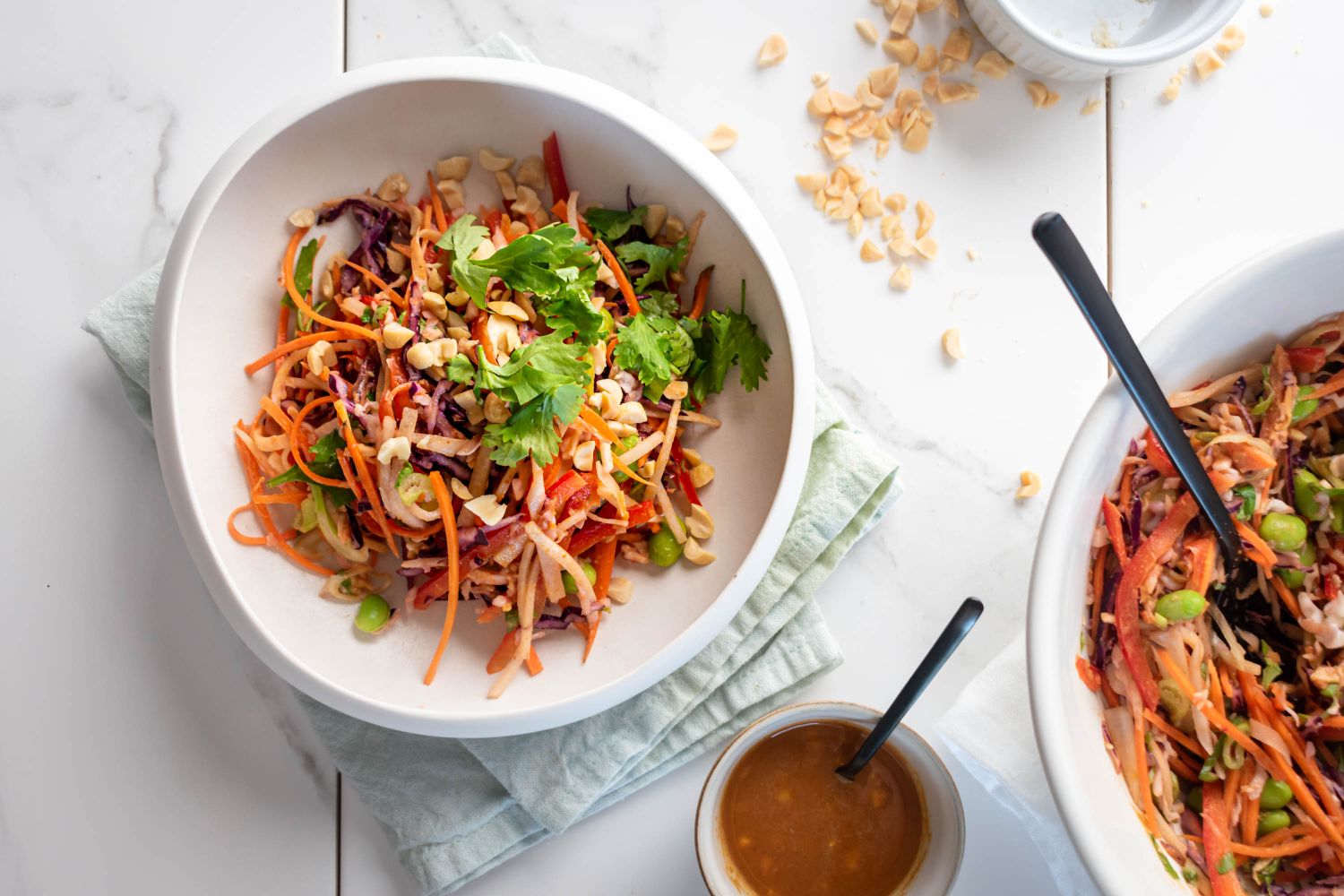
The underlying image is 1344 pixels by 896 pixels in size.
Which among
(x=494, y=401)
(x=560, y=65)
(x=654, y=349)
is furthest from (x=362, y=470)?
(x=560, y=65)

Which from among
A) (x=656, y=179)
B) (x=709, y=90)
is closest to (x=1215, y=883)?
(x=656, y=179)

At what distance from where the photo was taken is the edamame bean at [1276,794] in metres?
1.39

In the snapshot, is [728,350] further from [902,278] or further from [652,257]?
[902,278]

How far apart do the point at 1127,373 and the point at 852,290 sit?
1.77 ft

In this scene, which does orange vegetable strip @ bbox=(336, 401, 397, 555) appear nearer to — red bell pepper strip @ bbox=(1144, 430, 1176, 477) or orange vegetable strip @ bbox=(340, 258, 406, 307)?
orange vegetable strip @ bbox=(340, 258, 406, 307)

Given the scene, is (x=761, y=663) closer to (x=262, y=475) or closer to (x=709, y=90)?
(x=262, y=475)

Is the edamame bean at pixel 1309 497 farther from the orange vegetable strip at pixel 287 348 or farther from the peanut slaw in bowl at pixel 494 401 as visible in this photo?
the orange vegetable strip at pixel 287 348

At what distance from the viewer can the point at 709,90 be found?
1703 mm

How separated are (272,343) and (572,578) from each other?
569 millimetres

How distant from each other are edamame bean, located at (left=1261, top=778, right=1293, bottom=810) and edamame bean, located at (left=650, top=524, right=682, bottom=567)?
2.78 feet

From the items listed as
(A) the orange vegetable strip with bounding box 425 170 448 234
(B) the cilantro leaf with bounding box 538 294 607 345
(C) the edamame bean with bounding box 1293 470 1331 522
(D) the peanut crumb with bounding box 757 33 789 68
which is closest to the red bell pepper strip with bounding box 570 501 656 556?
(B) the cilantro leaf with bounding box 538 294 607 345

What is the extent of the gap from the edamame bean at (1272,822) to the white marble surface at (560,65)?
434 millimetres

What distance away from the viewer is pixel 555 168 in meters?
1.55

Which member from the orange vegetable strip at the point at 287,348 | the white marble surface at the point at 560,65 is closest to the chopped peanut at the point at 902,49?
the white marble surface at the point at 560,65
